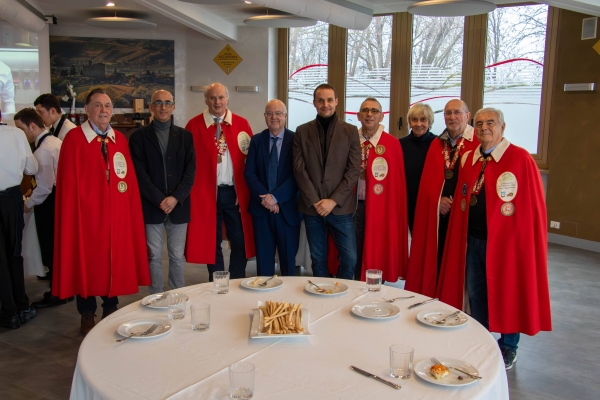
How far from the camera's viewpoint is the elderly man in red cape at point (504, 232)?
10.4ft

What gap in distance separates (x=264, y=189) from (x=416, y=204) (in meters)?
1.21

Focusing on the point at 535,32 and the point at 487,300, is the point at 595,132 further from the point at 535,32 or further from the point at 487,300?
the point at 487,300

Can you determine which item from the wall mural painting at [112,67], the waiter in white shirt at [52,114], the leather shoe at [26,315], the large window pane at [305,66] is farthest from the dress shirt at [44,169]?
the large window pane at [305,66]

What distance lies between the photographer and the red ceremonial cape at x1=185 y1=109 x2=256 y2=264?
443 centimetres

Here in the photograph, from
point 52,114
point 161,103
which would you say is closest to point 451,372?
point 161,103

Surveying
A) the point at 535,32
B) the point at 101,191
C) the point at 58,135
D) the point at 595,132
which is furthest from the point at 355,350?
the point at 535,32

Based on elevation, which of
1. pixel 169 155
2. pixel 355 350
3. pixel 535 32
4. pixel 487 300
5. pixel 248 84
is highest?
pixel 535 32

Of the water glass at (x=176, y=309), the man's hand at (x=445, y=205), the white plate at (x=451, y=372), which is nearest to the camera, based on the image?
the white plate at (x=451, y=372)

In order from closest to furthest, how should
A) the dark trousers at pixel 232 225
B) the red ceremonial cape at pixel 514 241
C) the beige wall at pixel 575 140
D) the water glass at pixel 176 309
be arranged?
the water glass at pixel 176 309, the red ceremonial cape at pixel 514 241, the dark trousers at pixel 232 225, the beige wall at pixel 575 140

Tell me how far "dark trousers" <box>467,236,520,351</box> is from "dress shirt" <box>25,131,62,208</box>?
335 centimetres

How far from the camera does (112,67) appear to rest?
9.42 metres

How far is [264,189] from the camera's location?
4.17 meters

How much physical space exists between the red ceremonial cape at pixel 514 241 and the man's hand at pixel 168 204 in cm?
211

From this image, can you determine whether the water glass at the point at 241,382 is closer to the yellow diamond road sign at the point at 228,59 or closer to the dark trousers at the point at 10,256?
the dark trousers at the point at 10,256
